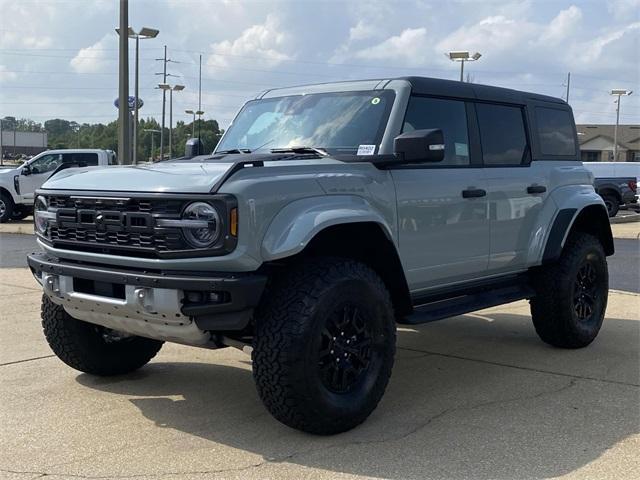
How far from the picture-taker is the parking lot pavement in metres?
3.62

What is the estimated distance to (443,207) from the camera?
488 cm

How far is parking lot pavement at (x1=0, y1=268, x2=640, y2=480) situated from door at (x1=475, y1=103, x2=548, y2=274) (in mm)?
896

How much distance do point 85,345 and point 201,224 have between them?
176cm

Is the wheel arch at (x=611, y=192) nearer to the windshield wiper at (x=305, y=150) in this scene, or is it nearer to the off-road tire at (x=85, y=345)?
the windshield wiper at (x=305, y=150)

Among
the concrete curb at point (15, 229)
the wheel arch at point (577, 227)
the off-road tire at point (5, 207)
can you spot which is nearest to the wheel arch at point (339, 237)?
the wheel arch at point (577, 227)

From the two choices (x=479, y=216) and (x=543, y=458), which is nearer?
(x=543, y=458)

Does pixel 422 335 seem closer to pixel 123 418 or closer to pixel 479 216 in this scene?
pixel 479 216

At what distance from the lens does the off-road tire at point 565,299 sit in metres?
5.91

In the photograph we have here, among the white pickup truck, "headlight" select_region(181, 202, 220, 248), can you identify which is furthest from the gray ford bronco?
the white pickup truck

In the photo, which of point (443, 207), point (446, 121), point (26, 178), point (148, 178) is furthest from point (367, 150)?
point (26, 178)

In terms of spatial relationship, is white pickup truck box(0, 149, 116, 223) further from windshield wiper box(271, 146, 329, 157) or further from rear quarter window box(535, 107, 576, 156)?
windshield wiper box(271, 146, 329, 157)

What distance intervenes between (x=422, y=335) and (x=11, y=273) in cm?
620

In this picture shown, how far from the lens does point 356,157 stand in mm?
4449

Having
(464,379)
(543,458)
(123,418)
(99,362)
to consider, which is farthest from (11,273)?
(543,458)
